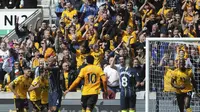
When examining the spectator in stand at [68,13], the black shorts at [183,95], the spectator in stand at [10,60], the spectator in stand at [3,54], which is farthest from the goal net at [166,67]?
the spectator in stand at [68,13]

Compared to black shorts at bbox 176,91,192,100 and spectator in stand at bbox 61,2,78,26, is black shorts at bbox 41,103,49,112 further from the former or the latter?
spectator in stand at bbox 61,2,78,26

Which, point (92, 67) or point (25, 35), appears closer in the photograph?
point (92, 67)

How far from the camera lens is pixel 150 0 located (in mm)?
24969

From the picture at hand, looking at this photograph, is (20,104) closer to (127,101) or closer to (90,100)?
(90,100)

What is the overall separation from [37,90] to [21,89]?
1.31 feet

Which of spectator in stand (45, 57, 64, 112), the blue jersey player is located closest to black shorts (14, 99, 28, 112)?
spectator in stand (45, 57, 64, 112)

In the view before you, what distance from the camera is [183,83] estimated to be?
20.1 m

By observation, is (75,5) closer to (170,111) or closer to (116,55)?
(116,55)

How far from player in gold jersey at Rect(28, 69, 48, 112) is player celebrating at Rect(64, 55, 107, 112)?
820 millimetres

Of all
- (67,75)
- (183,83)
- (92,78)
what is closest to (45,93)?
(67,75)

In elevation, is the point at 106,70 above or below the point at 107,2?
below

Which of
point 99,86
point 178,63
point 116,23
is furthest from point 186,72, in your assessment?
point 116,23

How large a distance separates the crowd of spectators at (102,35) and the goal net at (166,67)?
A: 1238 millimetres

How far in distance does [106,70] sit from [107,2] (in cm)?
396
